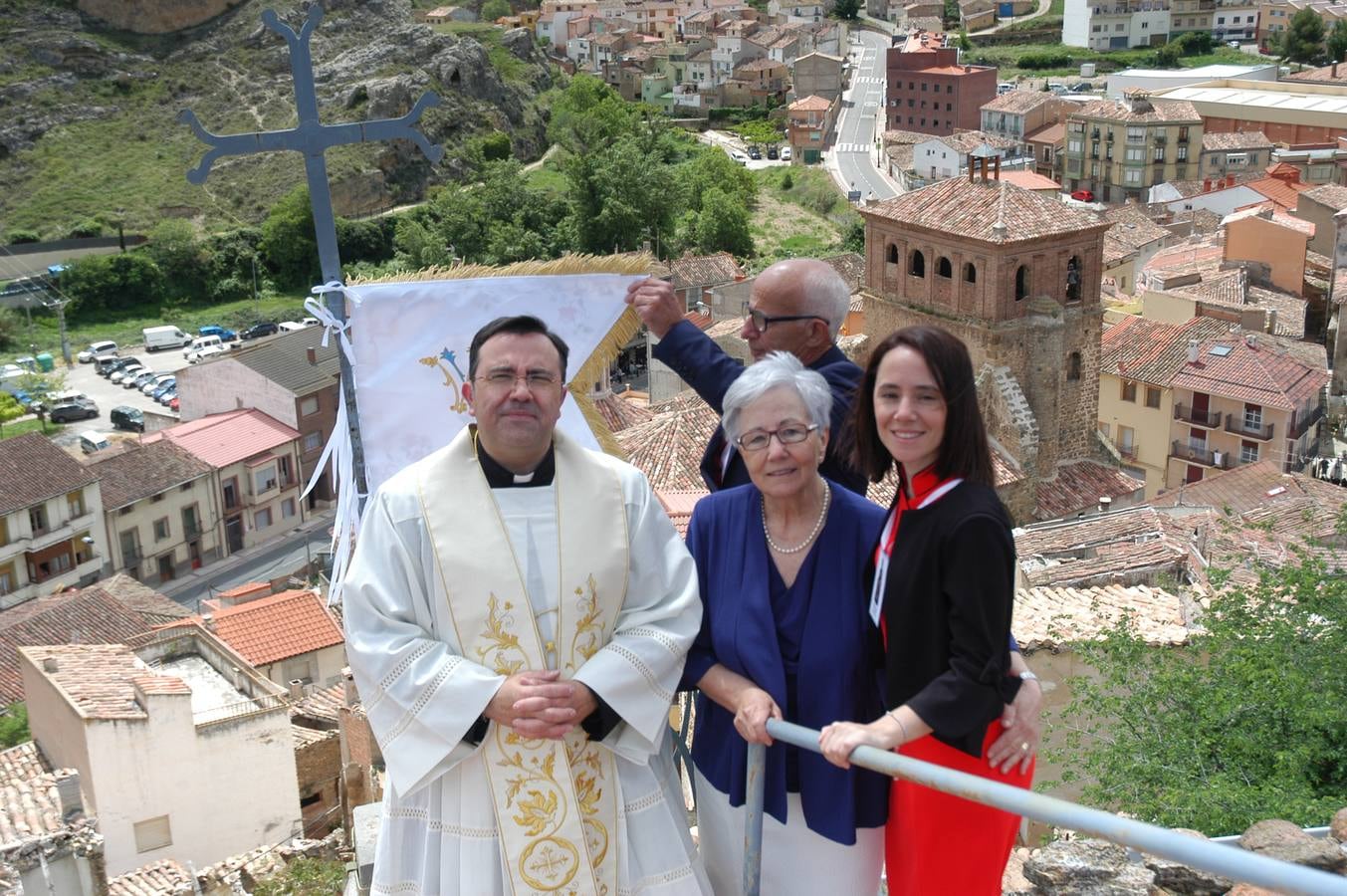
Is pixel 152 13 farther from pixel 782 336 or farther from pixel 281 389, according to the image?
A: pixel 782 336

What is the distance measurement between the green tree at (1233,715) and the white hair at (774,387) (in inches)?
176

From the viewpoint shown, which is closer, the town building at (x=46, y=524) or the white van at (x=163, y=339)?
the town building at (x=46, y=524)

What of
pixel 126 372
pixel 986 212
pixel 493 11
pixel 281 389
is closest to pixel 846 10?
pixel 493 11

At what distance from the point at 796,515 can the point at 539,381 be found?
Result: 708 millimetres

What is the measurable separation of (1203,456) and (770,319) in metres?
24.0

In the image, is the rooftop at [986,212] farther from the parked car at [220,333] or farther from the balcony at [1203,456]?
the parked car at [220,333]

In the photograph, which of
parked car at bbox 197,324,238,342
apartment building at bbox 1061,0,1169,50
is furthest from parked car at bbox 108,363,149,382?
apartment building at bbox 1061,0,1169,50

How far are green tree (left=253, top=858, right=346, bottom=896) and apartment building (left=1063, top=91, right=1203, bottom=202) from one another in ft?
154

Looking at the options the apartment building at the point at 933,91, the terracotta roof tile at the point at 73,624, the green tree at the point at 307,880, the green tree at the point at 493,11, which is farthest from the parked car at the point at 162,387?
the green tree at the point at 493,11

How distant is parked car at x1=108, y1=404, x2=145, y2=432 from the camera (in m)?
34.4

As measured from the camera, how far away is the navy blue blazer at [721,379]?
3.79m

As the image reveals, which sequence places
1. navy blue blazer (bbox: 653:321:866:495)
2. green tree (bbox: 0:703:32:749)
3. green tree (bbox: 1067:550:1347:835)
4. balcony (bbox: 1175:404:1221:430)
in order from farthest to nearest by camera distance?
balcony (bbox: 1175:404:1221:430) < green tree (bbox: 0:703:32:749) < green tree (bbox: 1067:550:1347:835) < navy blue blazer (bbox: 653:321:866:495)

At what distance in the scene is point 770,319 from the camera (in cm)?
Result: 414

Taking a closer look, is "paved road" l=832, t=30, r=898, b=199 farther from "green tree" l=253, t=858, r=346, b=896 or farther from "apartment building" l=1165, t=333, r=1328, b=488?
"green tree" l=253, t=858, r=346, b=896
